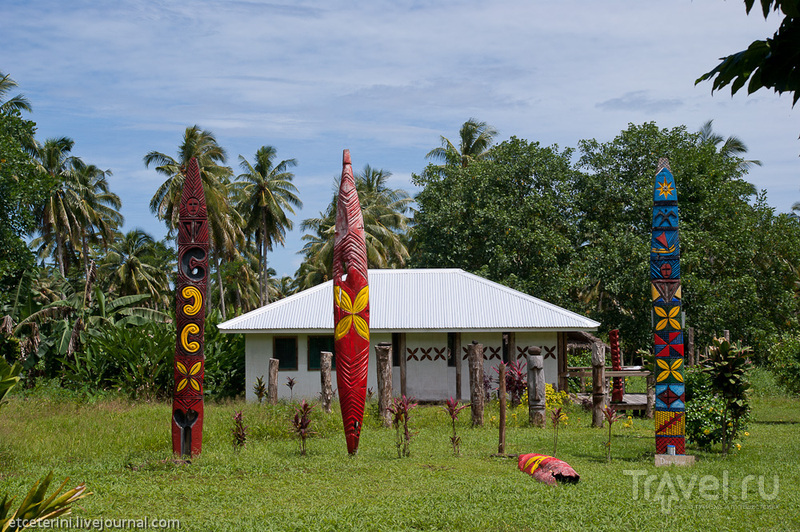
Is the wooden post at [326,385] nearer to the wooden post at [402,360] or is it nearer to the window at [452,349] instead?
the wooden post at [402,360]

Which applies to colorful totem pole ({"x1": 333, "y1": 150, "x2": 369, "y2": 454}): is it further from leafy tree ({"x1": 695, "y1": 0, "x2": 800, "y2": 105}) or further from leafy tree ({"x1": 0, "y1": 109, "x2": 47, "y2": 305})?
leafy tree ({"x1": 0, "y1": 109, "x2": 47, "y2": 305})

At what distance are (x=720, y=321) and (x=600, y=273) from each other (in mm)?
4689

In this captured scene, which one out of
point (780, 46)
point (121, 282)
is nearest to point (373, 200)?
point (121, 282)

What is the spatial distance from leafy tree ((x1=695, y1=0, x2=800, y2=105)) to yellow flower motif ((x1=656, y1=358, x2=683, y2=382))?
30.1 ft

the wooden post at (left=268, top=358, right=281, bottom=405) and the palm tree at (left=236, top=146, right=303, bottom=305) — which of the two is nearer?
the wooden post at (left=268, top=358, right=281, bottom=405)

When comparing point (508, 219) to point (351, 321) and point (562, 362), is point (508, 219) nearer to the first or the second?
point (562, 362)

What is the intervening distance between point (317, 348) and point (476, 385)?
7.55m

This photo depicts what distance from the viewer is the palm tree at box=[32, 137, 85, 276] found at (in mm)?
36125

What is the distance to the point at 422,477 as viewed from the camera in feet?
32.4

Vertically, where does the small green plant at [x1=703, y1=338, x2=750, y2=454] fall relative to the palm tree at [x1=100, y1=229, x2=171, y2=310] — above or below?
below

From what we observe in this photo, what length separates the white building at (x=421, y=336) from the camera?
861 inches

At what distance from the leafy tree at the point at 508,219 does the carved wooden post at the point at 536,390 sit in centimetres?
1171

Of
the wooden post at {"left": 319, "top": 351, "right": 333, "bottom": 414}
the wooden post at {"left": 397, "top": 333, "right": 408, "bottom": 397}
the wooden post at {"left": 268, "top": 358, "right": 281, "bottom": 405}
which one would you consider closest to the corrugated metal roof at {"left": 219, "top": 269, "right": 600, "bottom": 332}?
the wooden post at {"left": 397, "top": 333, "right": 408, "bottom": 397}

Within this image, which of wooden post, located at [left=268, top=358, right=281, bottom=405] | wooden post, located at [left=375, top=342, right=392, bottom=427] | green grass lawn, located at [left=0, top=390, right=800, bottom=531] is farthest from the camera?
wooden post, located at [left=268, top=358, right=281, bottom=405]
